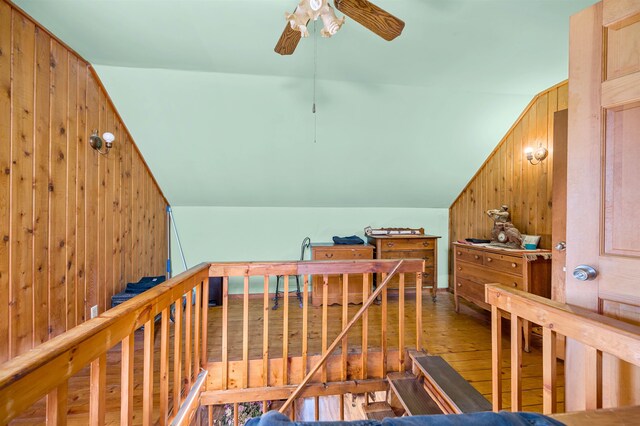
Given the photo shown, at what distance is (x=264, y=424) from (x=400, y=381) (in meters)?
1.85

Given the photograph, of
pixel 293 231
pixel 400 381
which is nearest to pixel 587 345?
pixel 400 381

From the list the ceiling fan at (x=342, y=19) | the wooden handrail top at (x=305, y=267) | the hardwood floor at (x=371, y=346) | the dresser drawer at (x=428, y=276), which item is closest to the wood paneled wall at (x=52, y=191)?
the hardwood floor at (x=371, y=346)

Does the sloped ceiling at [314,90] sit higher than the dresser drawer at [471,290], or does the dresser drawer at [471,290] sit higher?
the sloped ceiling at [314,90]

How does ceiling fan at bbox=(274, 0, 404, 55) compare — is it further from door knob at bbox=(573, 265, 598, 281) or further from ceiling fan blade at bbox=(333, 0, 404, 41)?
door knob at bbox=(573, 265, 598, 281)

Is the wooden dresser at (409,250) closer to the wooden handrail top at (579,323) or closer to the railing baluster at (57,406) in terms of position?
the wooden handrail top at (579,323)

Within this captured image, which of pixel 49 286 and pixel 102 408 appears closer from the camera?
pixel 102 408

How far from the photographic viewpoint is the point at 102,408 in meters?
0.90

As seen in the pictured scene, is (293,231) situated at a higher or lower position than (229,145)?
lower

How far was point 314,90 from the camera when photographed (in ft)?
8.34

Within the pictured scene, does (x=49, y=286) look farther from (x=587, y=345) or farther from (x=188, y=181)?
(x=587, y=345)

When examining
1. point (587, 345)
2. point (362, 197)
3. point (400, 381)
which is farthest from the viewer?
point (362, 197)

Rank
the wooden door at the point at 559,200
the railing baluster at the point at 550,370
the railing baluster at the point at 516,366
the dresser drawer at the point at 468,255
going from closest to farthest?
the railing baluster at the point at 550,370 → the railing baluster at the point at 516,366 → the wooden door at the point at 559,200 → the dresser drawer at the point at 468,255

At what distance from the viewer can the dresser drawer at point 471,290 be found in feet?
8.99

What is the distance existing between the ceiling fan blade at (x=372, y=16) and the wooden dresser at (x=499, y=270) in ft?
7.07
